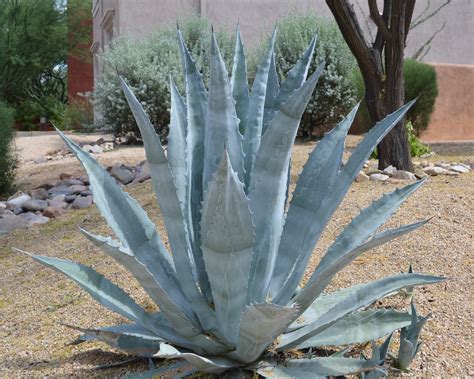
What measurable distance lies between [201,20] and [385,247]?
10488 millimetres

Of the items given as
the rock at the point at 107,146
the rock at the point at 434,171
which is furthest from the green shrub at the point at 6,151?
the rock at the point at 434,171

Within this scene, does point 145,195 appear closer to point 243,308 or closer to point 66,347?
point 66,347

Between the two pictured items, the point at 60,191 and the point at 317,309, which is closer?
the point at 317,309

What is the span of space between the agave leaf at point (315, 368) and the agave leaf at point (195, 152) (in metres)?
0.34

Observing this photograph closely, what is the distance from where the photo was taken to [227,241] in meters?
1.83

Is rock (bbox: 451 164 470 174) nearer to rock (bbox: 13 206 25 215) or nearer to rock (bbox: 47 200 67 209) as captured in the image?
rock (bbox: 47 200 67 209)

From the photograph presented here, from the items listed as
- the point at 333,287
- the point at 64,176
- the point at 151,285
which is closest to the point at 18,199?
the point at 64,176

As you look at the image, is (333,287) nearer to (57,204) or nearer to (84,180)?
(57,204)

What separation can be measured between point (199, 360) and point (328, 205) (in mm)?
659

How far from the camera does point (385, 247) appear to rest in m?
3.45

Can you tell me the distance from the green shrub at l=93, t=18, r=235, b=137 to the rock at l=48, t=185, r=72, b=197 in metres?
4.16

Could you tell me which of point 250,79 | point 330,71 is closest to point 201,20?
point 250,79

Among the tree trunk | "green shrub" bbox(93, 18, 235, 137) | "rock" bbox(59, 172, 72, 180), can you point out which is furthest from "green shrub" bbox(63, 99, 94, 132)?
the tree trunk

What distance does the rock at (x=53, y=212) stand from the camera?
6.08 metres
